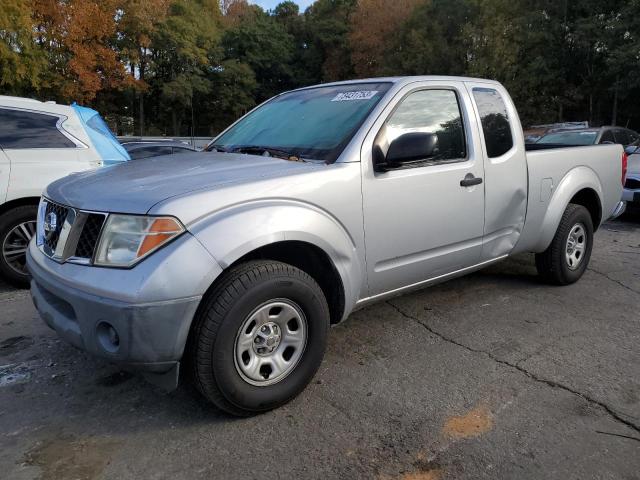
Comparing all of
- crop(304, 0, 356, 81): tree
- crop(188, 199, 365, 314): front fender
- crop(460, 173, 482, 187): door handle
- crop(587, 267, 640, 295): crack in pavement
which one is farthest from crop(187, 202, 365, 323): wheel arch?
crop(304, 0, 356, 81): tree

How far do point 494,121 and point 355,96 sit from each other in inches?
48.8

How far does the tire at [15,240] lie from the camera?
16.1 feet

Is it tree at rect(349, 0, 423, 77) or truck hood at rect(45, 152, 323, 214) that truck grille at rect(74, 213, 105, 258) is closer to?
truck hood at rect(45, 152, 323, 214)

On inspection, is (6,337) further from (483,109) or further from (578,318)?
(578,318)

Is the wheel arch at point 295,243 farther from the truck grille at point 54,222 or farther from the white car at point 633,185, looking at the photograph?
the white car at point 633,185

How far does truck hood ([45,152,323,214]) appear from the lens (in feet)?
8.37

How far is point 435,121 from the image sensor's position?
372cm

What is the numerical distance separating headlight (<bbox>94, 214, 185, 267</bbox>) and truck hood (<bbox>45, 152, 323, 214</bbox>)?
0.06m

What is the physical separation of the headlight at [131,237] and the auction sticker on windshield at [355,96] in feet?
5.48

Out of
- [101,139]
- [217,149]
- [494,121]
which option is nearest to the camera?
[217,149]

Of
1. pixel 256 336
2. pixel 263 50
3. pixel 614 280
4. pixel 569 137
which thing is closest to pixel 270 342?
pixel 256 336

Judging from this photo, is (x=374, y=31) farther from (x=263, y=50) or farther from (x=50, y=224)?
(x=50, y=224)

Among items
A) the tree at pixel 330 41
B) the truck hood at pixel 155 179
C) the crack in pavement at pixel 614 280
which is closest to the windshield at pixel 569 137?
the crack in pavement at pixel 614 280

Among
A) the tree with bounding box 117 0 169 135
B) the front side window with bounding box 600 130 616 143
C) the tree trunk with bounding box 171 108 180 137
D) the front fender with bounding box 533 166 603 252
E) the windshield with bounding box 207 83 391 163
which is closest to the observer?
the windshield with bounding box 207 83 391 163
